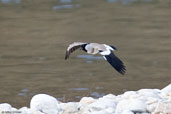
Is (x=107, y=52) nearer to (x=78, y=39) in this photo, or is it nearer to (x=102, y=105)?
(x=102, y=105)

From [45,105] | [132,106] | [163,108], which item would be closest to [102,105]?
[132,106]

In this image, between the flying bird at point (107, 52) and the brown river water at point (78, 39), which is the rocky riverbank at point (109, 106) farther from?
the brown river water at point (78, 39)

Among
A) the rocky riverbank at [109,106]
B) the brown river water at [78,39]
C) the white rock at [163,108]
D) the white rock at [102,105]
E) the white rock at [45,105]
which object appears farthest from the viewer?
the brown river water at [78,39]

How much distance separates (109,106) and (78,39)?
256 inches

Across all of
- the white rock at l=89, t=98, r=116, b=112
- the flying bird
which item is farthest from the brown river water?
the white rock at l=89, t=98, r=116, b=112

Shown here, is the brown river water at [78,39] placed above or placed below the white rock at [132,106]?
below

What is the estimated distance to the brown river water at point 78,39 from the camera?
33.4ft

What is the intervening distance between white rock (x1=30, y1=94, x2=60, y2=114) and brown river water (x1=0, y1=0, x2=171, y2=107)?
174cm

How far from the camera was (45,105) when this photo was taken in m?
7.46

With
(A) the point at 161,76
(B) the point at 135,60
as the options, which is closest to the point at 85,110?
(A) the point at 161,76

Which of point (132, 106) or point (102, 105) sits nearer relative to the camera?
point (132, 106)

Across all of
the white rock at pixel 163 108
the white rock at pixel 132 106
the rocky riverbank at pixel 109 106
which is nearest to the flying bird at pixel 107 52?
the rocky riverbank at pixel 109 106

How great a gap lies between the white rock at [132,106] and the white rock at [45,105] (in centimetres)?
71

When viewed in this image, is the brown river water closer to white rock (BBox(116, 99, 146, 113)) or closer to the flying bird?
the flying bird
